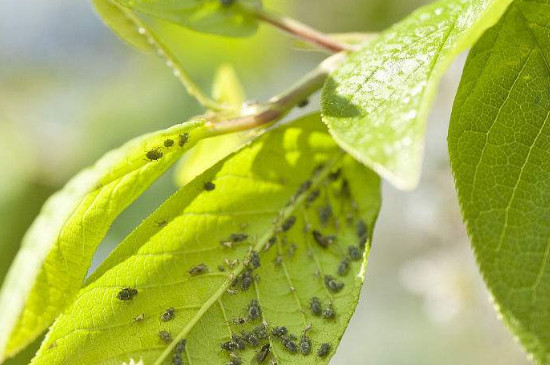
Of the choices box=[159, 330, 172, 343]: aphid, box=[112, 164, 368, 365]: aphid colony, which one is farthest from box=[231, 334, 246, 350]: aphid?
box=[159, 330, 172, 343]: aphid

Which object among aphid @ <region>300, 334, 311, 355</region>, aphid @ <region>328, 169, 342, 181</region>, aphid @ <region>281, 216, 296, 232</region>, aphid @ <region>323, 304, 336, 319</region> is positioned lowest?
aphid @ <region>300, 334, 311, 355</region>

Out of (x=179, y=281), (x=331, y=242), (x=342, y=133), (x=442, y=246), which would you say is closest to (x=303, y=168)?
(x=331, y=242)

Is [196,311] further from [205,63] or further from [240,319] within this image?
[205,63]

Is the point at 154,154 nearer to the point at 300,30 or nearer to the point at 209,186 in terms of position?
the point at 209,186

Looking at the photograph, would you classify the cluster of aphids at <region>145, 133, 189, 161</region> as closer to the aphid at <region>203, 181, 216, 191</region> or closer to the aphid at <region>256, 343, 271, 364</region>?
the aphid at <region>203, 181, 216, 191</region>

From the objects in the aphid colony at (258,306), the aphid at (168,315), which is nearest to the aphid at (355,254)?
the aphid colony at (258,306)

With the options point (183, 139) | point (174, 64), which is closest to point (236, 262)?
point (183, 139)
